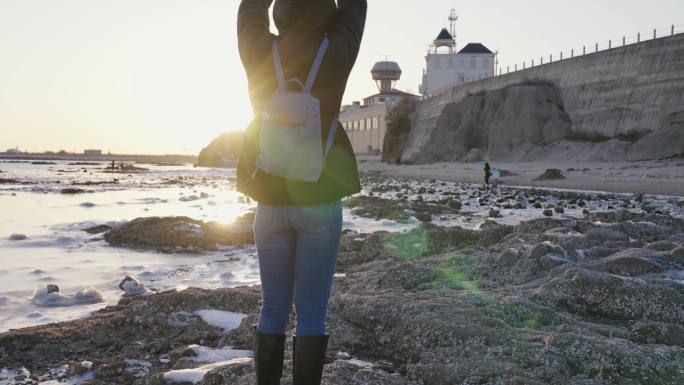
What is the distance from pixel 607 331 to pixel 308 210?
7.66 feet

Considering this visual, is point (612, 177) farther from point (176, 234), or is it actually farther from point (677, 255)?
point (176, 234)

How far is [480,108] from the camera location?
4512 cm

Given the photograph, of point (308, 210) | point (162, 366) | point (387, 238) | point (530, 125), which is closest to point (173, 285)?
point (162, 366)

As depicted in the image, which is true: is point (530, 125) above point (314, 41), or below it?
above

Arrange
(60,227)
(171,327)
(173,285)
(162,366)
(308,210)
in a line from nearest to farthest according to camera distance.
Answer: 1. (308,210)
2. (162,366)
3. (171,327)
4. (173,285)
5. (60,227)

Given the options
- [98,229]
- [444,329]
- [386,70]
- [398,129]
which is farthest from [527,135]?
[386,70]

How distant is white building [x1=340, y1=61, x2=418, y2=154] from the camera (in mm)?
71188

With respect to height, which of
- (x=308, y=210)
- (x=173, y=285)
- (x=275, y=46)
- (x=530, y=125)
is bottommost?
(x=173, y=285)

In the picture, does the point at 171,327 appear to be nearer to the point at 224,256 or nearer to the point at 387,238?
the point at 224,256

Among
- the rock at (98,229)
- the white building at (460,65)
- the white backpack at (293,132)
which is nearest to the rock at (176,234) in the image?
the rock at (98,229)

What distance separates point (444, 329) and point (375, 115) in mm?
71453

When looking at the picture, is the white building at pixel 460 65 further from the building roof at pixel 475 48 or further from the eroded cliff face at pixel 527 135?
the eroded cliff face at pixel 527 135

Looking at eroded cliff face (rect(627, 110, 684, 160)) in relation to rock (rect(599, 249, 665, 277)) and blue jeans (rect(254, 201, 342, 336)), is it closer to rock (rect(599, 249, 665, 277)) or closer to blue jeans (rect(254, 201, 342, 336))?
rock (rect(599, 249, 665, 277))

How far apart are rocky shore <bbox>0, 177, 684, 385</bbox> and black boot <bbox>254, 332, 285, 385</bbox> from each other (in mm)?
340
